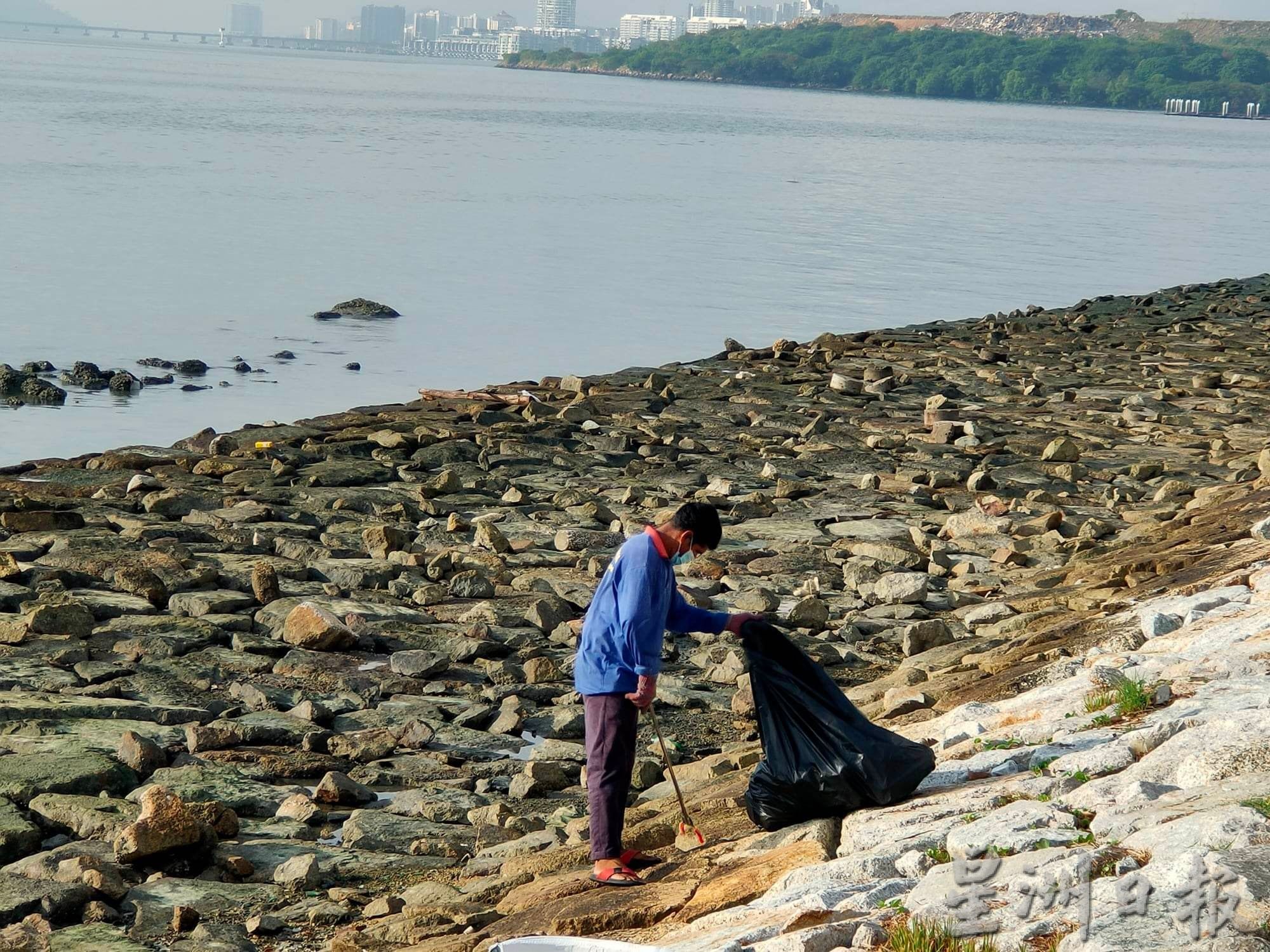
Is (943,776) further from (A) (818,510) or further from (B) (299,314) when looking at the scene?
(B) (299,314)

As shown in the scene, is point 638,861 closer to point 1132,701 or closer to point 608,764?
point 608,764

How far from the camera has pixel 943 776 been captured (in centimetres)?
635

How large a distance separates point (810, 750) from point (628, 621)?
0.90 meters

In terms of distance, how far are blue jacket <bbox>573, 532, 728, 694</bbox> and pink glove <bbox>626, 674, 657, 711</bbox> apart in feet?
0.08

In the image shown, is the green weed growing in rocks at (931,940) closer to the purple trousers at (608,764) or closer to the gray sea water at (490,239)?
the purple trousers at (608,764)

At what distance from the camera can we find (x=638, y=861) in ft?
21.3

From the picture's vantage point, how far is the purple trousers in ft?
20.3

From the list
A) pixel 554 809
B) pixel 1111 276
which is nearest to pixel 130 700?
pixel 554 809

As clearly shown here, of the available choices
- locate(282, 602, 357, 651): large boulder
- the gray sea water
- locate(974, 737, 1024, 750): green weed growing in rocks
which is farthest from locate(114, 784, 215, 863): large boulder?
the gray sea water

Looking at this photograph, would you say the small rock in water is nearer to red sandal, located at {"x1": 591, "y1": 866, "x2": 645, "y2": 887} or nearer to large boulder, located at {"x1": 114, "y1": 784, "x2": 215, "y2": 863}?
large boulder, located at {"x1": 114, "y1": 784, "x2": 215, "y2": 863}

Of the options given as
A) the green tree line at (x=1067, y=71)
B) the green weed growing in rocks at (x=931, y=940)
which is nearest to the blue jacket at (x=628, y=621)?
the green weed growing in rocks at (x=931, y=940)

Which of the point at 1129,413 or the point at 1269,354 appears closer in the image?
the point at 1129,413

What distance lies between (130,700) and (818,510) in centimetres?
722

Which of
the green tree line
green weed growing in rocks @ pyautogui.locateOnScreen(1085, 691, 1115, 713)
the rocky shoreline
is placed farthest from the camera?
the green tree line
